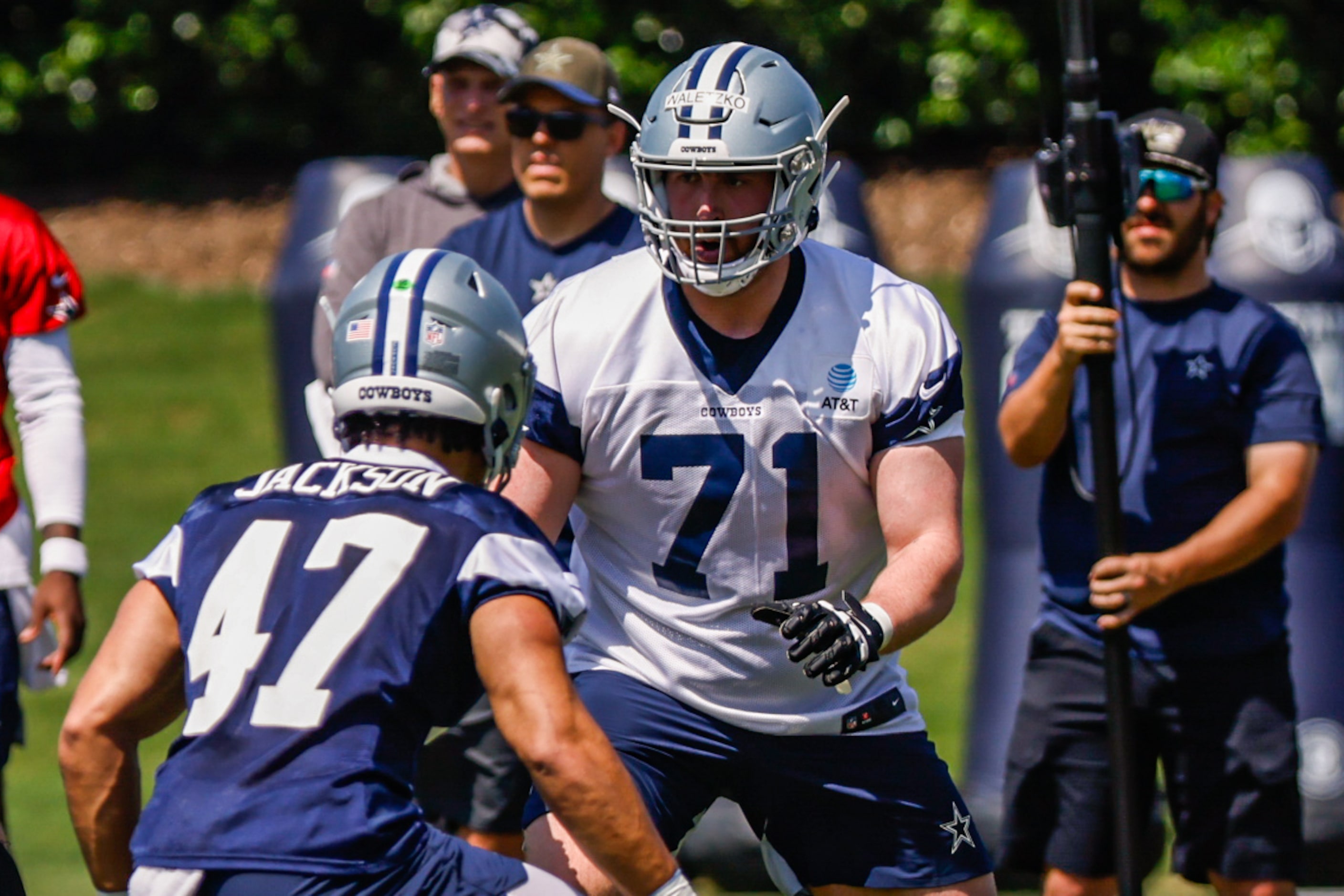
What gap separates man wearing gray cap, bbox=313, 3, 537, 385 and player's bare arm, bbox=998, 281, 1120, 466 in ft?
5.13

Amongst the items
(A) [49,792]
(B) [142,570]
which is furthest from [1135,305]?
(A) [49,792]

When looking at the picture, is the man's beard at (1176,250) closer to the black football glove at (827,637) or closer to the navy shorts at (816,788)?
the navy shorts at (816,788)

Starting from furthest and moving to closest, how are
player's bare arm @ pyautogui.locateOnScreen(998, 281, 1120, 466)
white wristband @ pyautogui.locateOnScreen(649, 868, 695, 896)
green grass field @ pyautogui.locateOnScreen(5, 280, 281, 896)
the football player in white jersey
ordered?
green grass field @ pyautogui.locateOnScreen(5, 280, 281, 896) < player's bare arm @ pyautogui.locateOnScreen(998, 281, 1120, 466) < the football player in white jersey < white wristband @ pyautogui.locateOnScreen(649, 868, 695, 896)

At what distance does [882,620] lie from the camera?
3277mm

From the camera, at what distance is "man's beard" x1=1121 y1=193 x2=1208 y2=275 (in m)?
4.58

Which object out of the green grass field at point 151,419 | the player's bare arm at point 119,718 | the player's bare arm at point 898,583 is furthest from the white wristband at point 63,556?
the green grass field at point 151,419

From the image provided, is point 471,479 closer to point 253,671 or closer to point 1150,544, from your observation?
point 253,671

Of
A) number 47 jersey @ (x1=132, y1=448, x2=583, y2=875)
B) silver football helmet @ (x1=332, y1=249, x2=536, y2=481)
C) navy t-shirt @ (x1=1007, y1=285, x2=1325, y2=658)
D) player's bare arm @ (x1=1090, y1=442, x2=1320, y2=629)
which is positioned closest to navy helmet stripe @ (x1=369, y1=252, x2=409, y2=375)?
silver football helmet @ (x1=332, y1=249, x2=536, y2=481)

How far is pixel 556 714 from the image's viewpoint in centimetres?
262

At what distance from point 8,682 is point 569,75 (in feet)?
6.66

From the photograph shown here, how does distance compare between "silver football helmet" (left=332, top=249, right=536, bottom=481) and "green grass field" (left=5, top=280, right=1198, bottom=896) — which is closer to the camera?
"silver football helmet" (left=332, top=249, right=536, bottom=481)

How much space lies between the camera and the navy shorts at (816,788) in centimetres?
354

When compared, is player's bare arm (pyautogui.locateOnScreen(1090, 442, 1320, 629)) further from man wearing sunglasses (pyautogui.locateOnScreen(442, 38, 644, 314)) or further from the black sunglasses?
the black sunglasses

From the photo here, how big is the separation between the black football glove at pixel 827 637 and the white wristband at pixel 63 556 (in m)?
1.80
